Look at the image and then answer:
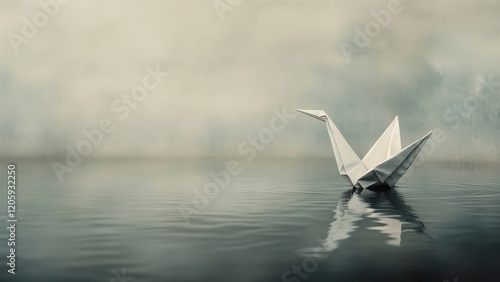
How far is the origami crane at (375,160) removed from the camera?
37.3m

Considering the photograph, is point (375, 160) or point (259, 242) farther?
point (375, 160)

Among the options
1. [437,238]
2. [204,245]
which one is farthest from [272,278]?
[437,238]

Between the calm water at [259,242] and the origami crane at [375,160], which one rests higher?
the origami crane at [375,160]

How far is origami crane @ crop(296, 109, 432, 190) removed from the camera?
37.3 m

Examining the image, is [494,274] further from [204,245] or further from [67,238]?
[67,238]

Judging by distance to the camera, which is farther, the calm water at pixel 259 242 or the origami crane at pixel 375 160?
the origami crane at pixel 375 160

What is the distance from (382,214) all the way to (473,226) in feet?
16.6

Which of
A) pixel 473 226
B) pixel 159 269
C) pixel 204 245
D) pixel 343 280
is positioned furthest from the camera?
pixel 473 226

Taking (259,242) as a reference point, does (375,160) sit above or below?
above

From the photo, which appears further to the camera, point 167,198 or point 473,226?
point 167,198

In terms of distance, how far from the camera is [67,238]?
1906 cm

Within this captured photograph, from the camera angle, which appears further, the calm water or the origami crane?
the origami crane

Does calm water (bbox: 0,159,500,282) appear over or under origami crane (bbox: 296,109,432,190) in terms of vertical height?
under

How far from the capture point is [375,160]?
41344 mm
